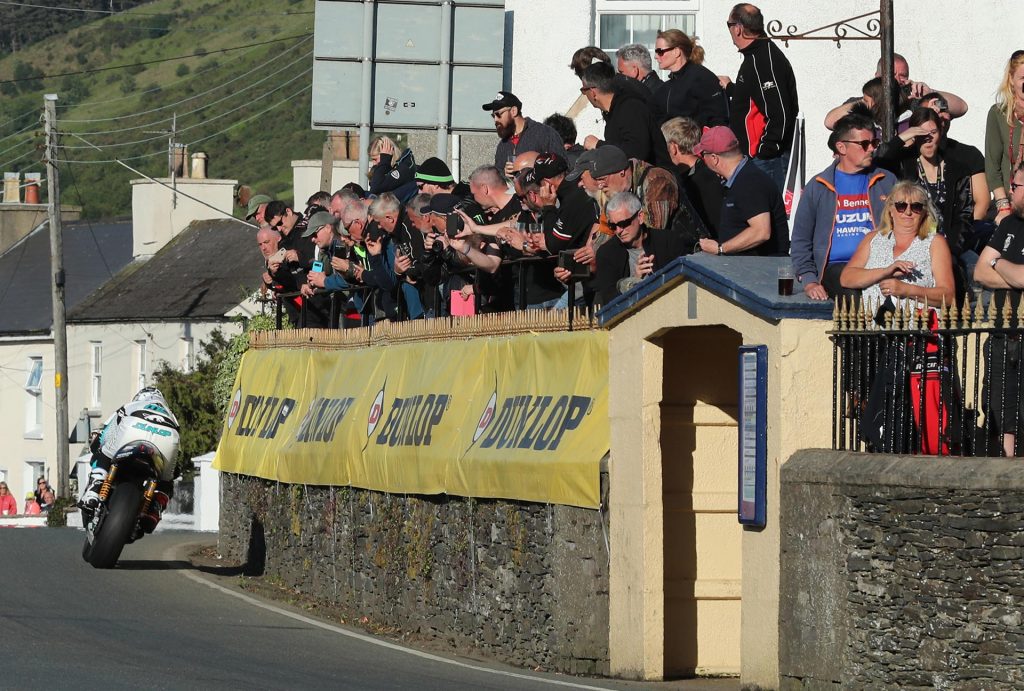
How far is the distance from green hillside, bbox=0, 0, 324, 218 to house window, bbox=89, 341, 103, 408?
68.0m

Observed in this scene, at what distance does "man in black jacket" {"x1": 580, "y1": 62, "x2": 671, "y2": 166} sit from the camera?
1462cm

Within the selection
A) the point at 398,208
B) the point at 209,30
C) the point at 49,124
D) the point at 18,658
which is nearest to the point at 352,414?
the point at 398,208

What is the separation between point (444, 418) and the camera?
1622 cm

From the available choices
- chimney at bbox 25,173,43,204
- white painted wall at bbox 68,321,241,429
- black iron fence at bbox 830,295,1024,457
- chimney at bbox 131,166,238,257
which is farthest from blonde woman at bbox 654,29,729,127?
chimney at bbox 25,173,43,204

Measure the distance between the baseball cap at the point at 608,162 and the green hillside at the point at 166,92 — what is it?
11319cm

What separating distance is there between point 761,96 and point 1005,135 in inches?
86.8

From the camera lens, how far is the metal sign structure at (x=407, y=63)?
75.3 feet

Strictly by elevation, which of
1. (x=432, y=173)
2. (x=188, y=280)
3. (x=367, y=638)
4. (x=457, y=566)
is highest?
(x=188, y=280)

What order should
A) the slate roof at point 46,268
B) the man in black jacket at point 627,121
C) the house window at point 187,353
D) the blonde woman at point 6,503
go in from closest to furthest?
the man in black jacket at point 627,121
the blonde woman at point 6,503
the house window at point 187,353
the slate roof at point 46,268

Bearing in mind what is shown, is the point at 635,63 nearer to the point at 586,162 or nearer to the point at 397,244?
the point at 586,162

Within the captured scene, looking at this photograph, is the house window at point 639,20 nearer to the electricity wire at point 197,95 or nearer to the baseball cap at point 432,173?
the baseball cap at point 432,173

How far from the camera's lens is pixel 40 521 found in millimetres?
42938

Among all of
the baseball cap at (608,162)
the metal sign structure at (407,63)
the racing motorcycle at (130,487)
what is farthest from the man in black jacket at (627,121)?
the metal sign structure at (407,63)

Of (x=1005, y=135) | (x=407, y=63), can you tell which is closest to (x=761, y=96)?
(x=1005, y=135)
